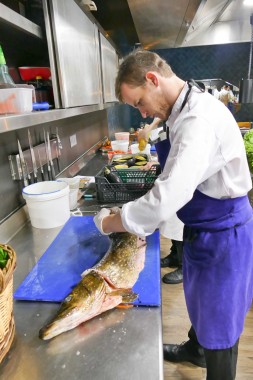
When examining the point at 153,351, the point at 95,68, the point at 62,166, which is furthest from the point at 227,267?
the point at 95,68

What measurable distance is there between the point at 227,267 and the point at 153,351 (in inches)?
17.0

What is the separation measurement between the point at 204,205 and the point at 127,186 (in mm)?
627

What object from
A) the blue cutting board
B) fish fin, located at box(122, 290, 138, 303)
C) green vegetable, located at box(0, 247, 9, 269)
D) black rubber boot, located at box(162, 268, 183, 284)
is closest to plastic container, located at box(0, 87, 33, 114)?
green vegetable, located at box(0, 247, 9, 269)

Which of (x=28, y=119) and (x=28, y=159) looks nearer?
(x=28, y=119)

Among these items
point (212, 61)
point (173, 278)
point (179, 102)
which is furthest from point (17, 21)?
point (212, 61)

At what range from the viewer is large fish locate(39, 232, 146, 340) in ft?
2.23

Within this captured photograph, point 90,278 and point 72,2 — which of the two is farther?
point 72,2

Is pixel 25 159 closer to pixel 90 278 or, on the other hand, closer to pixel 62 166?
pixel 62 166

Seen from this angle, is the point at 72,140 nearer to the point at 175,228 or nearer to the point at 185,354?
the point at 175,228

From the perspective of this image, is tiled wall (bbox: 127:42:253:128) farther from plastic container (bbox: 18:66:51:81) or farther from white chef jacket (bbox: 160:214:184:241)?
plastic container (bbox: 18:66:51:81)

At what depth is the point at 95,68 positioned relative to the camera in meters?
1.88

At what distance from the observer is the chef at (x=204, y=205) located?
28.8 inches

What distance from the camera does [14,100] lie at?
0.83 m

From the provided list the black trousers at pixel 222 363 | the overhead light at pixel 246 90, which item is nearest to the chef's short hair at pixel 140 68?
the black trousers at pixel 222 363
